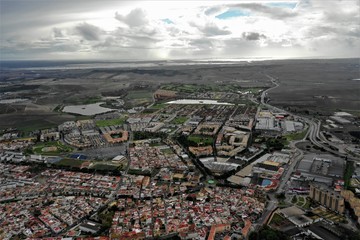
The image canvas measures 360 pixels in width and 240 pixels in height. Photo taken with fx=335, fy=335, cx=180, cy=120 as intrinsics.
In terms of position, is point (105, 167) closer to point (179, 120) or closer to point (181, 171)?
point (181, 171)

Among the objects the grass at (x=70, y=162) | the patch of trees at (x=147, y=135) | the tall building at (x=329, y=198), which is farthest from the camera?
the patch of trees at (x=147, y=135)

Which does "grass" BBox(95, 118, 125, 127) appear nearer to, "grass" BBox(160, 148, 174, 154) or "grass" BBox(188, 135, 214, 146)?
"grass" BBox(188, 135, 214, 146)

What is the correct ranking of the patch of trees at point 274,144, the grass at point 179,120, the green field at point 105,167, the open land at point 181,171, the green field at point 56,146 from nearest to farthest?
the open land at point 181,171
the green field at point 105,167
the patch of trees at point 274,144
the green field at point 56,146
the grass at point 179,120

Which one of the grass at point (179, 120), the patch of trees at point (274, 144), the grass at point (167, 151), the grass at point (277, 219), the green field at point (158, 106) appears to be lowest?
the green field at point (158, 106)

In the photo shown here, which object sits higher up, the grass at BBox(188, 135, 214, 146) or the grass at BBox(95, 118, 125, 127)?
the grass at BBox(188, 135, 214, 146)

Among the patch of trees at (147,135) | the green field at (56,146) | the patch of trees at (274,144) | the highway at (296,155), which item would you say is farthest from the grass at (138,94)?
the patch of trees at (274,144)

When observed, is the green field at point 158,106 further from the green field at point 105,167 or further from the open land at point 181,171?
the green field at point 105,167

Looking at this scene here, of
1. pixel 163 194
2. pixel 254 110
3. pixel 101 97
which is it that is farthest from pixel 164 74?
pixel 163 194

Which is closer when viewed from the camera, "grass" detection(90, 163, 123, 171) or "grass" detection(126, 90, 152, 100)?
"grass" detection(90, 163, 123, 171)

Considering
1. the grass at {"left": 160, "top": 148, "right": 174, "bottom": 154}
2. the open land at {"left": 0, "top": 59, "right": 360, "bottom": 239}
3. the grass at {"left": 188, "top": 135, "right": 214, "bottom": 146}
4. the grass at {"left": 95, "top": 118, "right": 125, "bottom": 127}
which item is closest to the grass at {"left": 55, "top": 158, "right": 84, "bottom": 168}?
the open land at {"left": 0, "top": 59, "right": 360, "bottom": 239}
